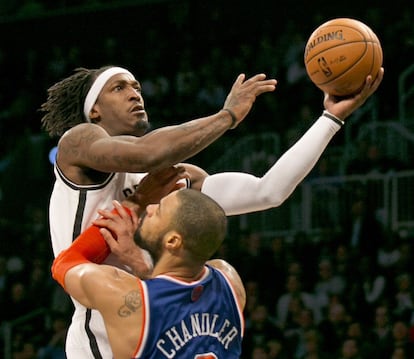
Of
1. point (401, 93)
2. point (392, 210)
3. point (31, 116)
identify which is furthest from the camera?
point (31, 116)

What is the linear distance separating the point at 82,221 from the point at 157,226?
0.91 metres

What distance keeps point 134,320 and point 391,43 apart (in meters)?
9.74

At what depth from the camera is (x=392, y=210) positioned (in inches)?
453

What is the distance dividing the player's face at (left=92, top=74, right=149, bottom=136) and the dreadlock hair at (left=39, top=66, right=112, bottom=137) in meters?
0.12

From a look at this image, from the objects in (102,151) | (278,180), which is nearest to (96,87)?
(102,151)

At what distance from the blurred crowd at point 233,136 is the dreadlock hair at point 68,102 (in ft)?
16.0

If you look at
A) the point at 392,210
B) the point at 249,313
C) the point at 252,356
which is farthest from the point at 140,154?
the point at 392,210

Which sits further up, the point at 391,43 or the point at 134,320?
the point at 391,43

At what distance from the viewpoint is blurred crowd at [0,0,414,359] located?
10.1 metres

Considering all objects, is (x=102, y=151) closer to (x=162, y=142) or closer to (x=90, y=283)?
(x=162, y=142)

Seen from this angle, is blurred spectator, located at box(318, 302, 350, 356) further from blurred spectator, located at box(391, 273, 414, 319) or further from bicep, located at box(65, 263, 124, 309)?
bicep, located at box(65, 263, 124, 309)

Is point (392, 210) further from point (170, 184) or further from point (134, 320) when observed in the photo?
point (134, 320)

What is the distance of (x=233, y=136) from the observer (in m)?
13.4

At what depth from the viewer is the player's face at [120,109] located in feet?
16.7
